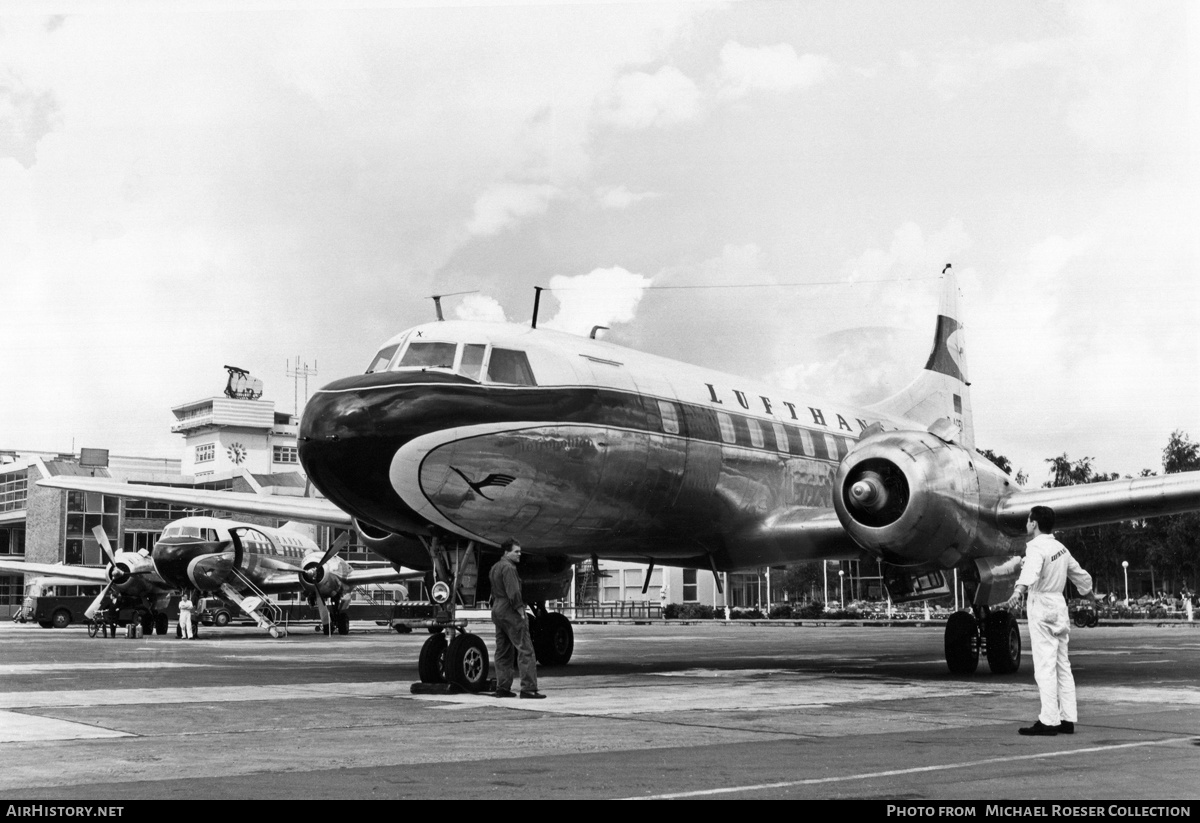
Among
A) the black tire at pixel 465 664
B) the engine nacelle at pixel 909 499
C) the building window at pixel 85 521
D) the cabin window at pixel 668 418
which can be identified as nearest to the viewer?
the black tire at pixel 465 664

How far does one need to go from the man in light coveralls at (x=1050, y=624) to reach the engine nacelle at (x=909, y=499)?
4699 millimetres

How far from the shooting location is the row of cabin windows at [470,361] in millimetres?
13688

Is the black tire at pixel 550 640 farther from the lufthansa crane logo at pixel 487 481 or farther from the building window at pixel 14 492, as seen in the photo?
the building window at pixel 14 492

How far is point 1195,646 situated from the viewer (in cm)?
2755

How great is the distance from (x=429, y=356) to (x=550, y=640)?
21.6 ft

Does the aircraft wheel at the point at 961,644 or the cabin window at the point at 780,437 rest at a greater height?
the cabin window at the point at 780,437

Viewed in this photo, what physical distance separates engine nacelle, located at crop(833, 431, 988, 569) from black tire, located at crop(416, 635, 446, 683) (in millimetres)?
5221

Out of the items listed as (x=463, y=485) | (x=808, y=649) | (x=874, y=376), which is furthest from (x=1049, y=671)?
(x=808, y=649)

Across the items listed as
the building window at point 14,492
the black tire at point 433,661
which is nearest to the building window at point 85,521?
the building window at point 14,492

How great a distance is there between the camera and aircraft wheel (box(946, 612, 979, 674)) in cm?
1652

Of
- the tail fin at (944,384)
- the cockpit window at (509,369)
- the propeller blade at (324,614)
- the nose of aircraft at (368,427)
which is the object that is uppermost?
the tail fin at (944,384)

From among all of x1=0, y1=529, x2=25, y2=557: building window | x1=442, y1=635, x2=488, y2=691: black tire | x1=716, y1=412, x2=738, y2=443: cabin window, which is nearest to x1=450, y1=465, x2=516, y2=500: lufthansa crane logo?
x1=442, y1=635, x2=488, y2=691: black tire

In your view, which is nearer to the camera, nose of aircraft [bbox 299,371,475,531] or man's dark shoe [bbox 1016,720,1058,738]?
man's dark shoe [bbox 1016,720,1058,738]

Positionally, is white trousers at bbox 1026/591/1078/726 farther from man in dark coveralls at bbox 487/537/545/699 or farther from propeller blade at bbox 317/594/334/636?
propeller blade at bbox 317/594/334/636
